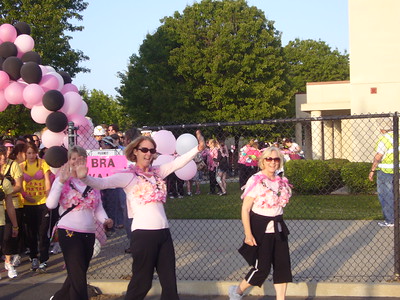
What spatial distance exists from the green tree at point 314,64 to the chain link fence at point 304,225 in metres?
43.4

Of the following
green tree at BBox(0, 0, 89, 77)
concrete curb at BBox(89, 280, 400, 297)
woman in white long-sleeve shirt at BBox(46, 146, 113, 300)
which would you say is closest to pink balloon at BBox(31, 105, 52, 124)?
concrete curb at BBox(89, 280, 400, 297)

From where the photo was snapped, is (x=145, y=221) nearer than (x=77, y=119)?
Yes

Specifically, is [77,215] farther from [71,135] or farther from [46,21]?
[46,21]

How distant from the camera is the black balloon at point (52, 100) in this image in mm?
8031

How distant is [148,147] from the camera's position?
520 centimetres

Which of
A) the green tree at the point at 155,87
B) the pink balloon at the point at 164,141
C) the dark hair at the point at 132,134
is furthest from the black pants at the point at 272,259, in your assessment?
the green tree at the point at 155,87

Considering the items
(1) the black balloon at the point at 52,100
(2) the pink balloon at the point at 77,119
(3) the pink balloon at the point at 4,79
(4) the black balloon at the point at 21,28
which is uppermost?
(4) the black balloon at the point at 21,28

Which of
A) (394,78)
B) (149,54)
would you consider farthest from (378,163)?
(149,54)

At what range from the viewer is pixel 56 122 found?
8023 mm

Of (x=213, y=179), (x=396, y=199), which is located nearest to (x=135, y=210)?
(x=396, y=199)

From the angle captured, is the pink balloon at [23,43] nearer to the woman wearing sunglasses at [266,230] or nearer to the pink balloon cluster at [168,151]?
the pink balloon cluster at [168,151]

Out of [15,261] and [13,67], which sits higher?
[13,67]

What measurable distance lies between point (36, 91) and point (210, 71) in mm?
29227

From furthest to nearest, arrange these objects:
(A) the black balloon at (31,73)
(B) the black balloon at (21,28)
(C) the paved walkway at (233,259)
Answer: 1. (B) the black balloon at (21,28)
2. (A) the black balloon at (31,73)
3. (C) the paved walkway at (233,259)
